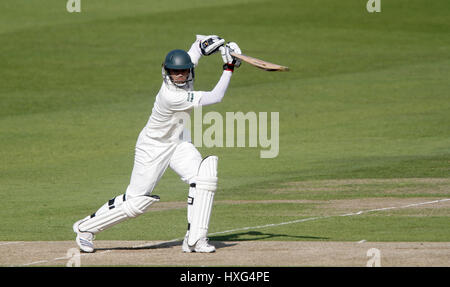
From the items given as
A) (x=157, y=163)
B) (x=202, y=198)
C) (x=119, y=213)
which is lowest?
(x=119, y=213)

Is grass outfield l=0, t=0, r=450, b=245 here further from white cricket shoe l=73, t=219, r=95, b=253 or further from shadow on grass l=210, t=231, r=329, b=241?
white cricket shoe l=73, t=219, r=95, b=253

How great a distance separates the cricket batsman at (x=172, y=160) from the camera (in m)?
10.4

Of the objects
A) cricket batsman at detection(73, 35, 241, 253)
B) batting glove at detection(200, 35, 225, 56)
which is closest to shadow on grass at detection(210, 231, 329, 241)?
cricket batsman at detection(73, 35, 241, 253)

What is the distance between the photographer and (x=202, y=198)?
34.0 feet

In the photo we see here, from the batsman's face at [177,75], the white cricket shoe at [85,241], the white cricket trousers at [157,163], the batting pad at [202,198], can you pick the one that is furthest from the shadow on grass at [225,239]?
the batsman's face at [177,75]

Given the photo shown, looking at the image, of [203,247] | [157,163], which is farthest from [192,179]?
[203,247]

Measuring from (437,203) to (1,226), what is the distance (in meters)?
6.46

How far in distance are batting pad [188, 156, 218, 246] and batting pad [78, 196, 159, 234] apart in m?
0.52

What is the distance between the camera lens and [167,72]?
10.7 m

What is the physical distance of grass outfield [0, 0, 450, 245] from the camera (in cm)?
1398

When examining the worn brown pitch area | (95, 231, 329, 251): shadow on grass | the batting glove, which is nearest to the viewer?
the worn brown pitch area

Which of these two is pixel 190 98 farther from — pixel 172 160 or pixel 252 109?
pixel 252 109

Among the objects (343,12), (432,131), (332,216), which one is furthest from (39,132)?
(343,12)

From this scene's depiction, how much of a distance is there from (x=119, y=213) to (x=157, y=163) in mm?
710
